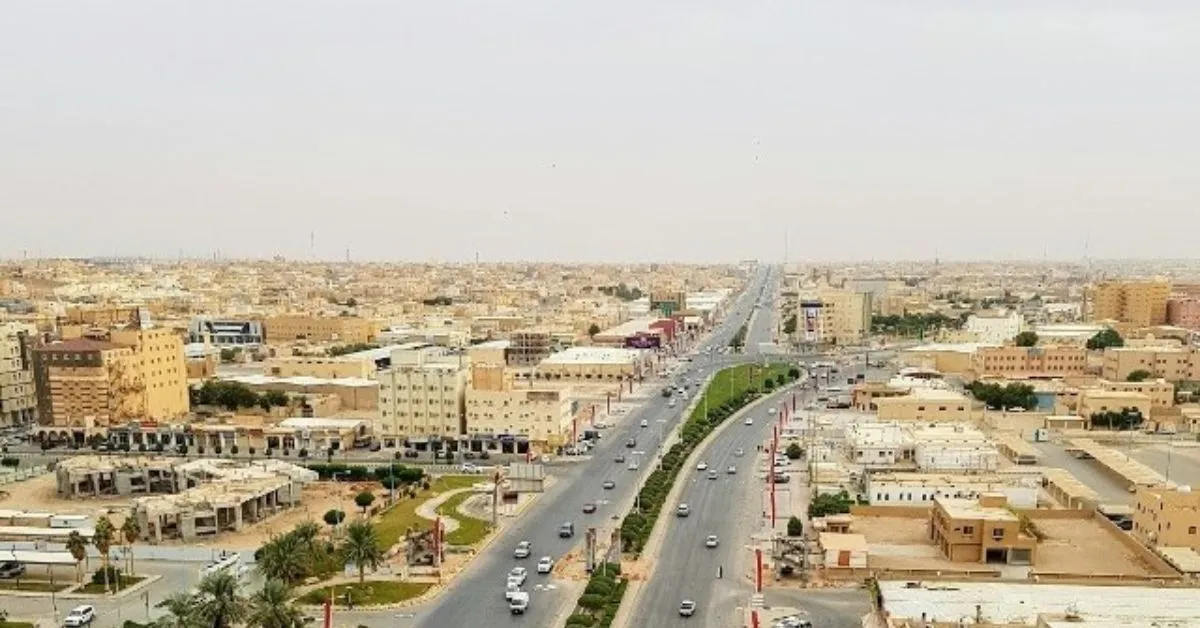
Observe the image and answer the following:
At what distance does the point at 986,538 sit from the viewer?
1517 inches

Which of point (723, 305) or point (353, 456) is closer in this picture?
point (353, 456)

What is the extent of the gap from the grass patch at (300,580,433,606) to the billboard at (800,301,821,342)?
95185 mm

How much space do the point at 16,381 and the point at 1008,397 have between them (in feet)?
256

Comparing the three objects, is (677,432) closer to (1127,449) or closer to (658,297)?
(1127,449)

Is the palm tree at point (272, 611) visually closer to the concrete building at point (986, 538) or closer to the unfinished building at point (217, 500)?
the unfinished building at point (217, 500)

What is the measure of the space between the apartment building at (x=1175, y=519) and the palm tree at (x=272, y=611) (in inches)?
1336

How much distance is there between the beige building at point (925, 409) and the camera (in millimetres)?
70125

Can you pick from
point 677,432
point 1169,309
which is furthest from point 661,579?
point 1169,309

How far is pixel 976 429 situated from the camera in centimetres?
6481

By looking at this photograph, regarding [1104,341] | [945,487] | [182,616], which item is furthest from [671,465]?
[1104,341]

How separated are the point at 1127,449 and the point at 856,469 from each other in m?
21.0

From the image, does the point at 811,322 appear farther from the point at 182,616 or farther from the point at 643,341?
the point at 182,616

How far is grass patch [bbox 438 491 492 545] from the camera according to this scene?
4516cm

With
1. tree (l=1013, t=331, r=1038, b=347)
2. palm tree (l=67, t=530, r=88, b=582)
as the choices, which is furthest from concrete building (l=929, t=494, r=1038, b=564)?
tree (l=1013, t=331, r=1038, b=347)
